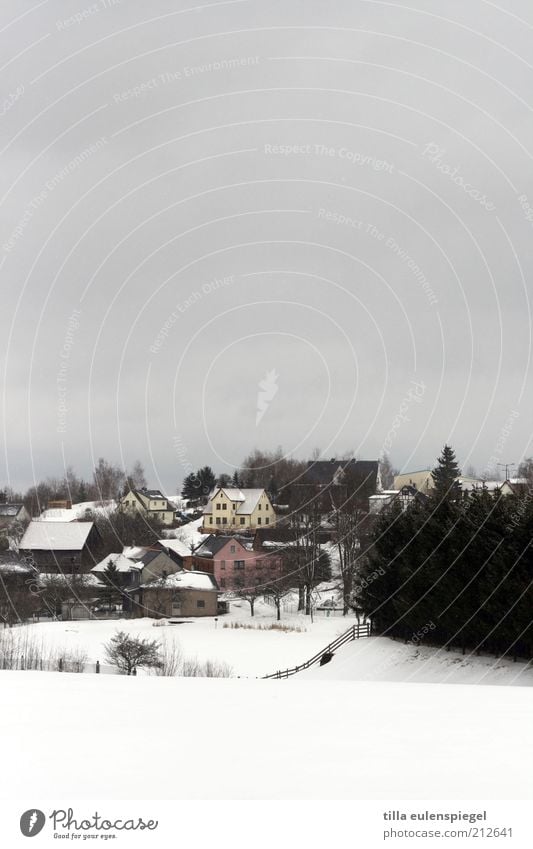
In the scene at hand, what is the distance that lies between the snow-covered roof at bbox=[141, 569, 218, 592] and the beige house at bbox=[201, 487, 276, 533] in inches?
99.8

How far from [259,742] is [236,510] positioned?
30827mm

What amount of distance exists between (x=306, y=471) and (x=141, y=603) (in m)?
14.6

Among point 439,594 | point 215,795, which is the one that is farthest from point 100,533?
point 215,795

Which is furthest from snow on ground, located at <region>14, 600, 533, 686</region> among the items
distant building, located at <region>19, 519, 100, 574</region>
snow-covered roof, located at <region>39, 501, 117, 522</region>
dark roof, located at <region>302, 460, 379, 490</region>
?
dark roof, located at <region>302, 460, 379, 490</region>

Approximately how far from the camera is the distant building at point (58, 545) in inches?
1380

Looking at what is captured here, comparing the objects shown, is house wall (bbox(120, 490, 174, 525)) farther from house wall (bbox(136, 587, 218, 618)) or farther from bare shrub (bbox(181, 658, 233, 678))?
bare shrub (bbox(181, 658, 233, 678))

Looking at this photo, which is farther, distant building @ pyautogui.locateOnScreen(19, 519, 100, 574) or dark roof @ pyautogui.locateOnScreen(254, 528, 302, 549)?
dark roof @ pyautogui.locateOnScreen(254, 528, 302, 549)

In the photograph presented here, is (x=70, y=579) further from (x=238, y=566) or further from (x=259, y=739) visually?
(x=259, y=739)

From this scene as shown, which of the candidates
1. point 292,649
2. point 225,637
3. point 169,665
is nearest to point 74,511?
point 225,637

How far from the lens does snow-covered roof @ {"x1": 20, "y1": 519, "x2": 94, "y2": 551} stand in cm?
3481

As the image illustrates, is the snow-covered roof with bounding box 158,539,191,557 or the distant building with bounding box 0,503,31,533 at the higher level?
the distant building with bounding box 0,503,31,533

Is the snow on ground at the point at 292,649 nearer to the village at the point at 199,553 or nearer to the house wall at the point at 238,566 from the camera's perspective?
the village at the point at 199,553

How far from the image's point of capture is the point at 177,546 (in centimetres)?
3700

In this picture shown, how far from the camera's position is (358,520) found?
3978cm
